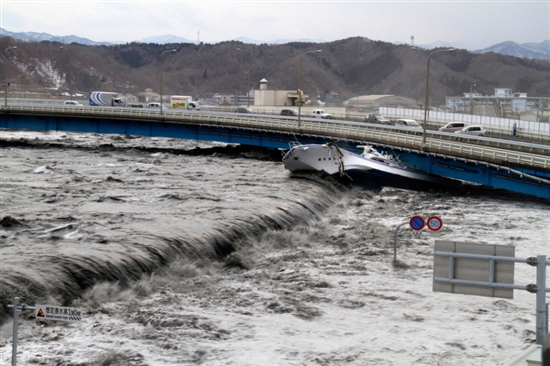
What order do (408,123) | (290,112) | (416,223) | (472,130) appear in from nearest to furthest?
(416,223), (472,130), (408,123), (290,112)

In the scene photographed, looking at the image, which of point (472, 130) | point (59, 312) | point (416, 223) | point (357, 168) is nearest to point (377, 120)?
point (472, 130)

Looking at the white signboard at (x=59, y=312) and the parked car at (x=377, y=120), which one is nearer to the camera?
the white signboard at (x=59, y=312)

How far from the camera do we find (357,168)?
202ft

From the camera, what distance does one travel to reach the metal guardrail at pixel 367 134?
51.8m

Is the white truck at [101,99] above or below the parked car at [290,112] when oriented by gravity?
above

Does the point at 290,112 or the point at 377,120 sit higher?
the point at 290,112

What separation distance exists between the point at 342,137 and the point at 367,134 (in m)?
3.76

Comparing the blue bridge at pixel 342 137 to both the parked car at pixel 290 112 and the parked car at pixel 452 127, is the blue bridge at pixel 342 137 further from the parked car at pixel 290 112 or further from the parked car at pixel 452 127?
the parked car at pixel 290 112

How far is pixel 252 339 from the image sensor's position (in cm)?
2181

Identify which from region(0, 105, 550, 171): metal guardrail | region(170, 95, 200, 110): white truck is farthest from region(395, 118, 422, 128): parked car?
region(170, 95, 200, 110): white truck

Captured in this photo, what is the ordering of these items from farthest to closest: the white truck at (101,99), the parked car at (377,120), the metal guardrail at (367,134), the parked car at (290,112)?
the white truck at (101,99)
the parked car at (290,112)
the parked car at (377,120)
the metal guardrail at (367,134)

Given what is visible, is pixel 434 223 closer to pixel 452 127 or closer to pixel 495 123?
pixel 452 127

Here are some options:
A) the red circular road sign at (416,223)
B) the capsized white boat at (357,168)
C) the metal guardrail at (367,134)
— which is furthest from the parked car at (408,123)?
the red circular road sign at (416,223)

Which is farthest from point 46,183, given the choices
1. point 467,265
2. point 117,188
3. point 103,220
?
point 467,265
